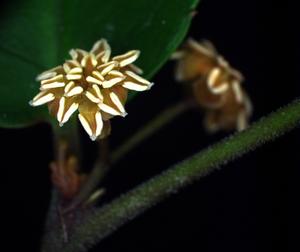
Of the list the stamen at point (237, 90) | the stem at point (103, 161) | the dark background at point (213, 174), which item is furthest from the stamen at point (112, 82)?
the dark background at point (213, 174)

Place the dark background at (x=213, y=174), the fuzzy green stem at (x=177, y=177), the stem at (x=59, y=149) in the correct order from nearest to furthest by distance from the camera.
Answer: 1. the fuzzy green stem at (x=177, y=177)
2. the stem at (x=59, y=149)
3. the dark background at (x=213, y=174)

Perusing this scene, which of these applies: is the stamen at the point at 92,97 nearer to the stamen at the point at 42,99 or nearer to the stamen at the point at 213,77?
the stamen at the point at 42,99

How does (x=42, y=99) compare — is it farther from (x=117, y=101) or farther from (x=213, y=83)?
(x=213, y=83)

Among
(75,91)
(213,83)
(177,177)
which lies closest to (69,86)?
(75,91)

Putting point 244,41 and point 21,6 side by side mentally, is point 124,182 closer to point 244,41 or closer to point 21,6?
point 244,41

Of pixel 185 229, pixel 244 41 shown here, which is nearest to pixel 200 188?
pixel 185 229

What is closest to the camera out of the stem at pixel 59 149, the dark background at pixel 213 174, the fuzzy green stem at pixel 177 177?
the fuzzy green stem at pixel 177 177

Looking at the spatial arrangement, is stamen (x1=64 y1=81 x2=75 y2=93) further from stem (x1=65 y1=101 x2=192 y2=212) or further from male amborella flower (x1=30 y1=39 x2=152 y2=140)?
stem (x1=65 y1=101 x2=192 y2=212)
